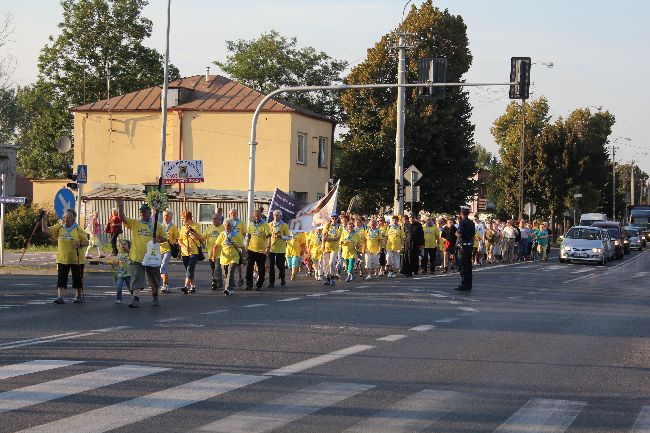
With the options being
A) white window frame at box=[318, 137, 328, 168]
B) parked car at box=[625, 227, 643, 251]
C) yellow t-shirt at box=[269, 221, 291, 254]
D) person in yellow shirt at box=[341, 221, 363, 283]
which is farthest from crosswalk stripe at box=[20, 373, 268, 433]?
parked car at box=[625, 227, 643, 251]

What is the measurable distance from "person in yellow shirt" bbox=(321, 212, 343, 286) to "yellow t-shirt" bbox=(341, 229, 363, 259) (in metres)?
0.19

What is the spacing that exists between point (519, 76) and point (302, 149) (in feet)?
86.8

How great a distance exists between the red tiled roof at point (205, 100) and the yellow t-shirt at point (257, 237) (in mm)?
28153

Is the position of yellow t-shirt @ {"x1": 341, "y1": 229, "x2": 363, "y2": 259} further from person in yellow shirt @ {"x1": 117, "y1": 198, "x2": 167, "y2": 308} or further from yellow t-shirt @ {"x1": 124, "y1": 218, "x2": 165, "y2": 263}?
yellow t-shirt @ {"x1": 124, "y1": 218, "x2": 165, "y2": 263}

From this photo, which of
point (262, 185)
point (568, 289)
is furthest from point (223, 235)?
point (262, 185)

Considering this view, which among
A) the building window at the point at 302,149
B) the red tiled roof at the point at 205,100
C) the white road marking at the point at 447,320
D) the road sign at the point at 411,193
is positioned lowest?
the white road marking at the point at 447,320

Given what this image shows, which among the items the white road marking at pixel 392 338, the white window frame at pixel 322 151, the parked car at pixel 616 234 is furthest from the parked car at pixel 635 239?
the white road marking at pixel 392 338

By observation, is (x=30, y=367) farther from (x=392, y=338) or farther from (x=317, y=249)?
(x=317, y=249)

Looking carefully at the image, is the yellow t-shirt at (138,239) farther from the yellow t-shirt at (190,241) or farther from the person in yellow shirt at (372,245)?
the person in yellow shirt at (372,245)

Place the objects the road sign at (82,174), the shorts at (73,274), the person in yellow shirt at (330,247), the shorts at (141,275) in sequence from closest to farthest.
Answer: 1. the shorts at (141,275)
2. the shorts at (73,274)
3. the person in yellow shirt at (330,247)
4. the road sign at (82,174)

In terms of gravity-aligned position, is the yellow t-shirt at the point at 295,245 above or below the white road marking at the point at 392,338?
above

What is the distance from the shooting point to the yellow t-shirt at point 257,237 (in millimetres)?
23781

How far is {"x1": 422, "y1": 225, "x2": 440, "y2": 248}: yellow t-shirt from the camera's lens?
1326 inches

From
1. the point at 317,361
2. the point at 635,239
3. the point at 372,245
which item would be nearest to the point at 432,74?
the point at 372,245
